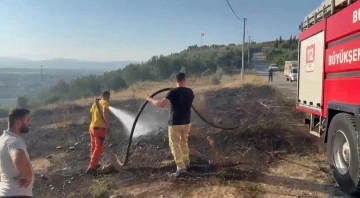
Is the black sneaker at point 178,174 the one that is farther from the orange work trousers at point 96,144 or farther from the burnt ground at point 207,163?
the orange work trousers at point 96,144

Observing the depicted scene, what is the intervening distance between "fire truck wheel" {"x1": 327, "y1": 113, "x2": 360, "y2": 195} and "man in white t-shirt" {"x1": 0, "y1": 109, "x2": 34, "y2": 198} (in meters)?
3.77

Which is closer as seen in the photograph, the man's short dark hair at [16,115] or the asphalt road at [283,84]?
the man's short dark hair at [16,115]

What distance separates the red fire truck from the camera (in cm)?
453

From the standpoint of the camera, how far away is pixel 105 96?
7.07m

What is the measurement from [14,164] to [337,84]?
4223 millimetres

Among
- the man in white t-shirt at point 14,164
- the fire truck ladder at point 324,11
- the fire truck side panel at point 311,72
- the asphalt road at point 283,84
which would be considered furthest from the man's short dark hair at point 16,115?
the asphalt road at point 283,84

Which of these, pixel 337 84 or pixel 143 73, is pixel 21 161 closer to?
pixel 337 84

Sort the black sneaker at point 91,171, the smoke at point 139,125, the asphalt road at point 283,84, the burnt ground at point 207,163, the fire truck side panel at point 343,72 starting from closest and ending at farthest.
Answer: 1. the fire truck side panel at point 343,72
2. the burnt ground at point 207,163
3. the black sneaker at point 91,171
4. the smoke at point 139,125
5. the asphalt road at point 283,84

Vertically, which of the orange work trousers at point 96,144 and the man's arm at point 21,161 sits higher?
the man's arm at point 21,161

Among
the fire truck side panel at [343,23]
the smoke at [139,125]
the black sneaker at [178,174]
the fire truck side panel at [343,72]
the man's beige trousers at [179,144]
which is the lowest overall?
the black sneaker at [178,174]

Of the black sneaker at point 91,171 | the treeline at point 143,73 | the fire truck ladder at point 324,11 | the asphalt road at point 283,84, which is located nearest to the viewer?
the fire truck ladder at point 324,11

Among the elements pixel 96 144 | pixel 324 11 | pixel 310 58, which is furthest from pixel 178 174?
pixel 324 11

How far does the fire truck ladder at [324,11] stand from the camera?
17.5 feet

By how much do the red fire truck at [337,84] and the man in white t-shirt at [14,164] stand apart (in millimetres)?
3706
